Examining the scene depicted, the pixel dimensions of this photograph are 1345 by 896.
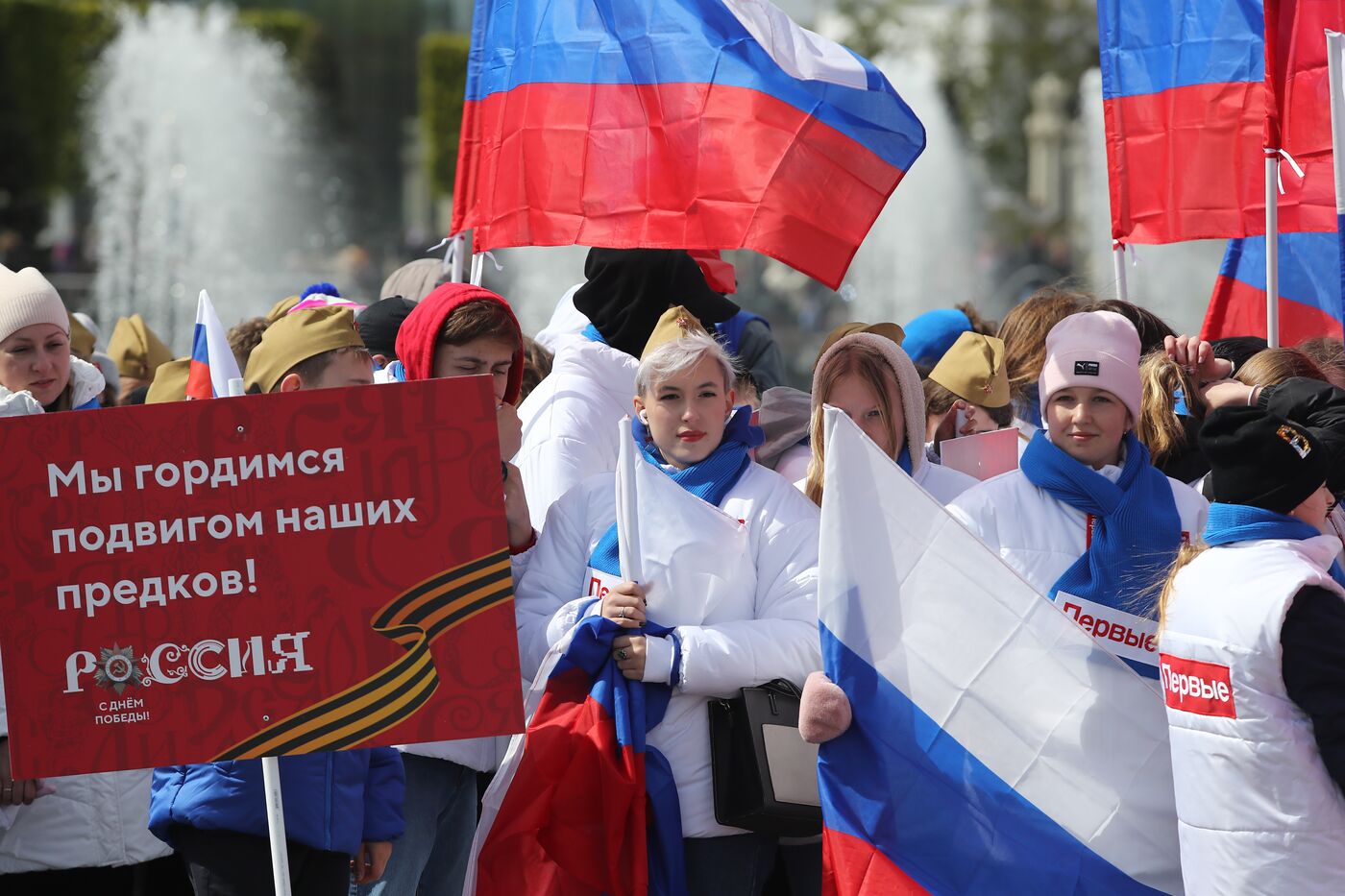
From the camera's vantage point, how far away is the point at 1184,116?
6246 mm

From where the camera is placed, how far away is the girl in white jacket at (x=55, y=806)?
488cm

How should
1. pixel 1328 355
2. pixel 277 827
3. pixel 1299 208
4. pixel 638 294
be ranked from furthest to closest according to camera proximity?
1. pixel 1299 208
2. pixel 638 294
3. pixel 1328 355
4. pixel 277 827

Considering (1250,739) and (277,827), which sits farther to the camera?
(277,827)

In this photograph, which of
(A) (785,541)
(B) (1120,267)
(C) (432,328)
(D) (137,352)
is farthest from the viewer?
(D) (137,352)

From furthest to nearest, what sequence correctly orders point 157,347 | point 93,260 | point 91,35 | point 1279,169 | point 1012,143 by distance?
point 1012,143, point 91,35, point 93,260, point 157,347, point 1279,169

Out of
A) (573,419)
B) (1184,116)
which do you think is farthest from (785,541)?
(1184,116)

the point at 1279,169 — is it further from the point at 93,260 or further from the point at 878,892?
the point at 93,260

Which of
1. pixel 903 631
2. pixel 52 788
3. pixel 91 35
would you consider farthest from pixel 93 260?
pixel 903 631

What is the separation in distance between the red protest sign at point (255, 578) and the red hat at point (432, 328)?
1.03 meters

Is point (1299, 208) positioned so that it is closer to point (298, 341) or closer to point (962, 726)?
point (962, 726)

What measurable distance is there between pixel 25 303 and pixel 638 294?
6.18 ft

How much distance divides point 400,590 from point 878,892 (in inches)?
49.9

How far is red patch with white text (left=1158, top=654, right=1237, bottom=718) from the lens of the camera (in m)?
3.51

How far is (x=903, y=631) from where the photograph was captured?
4020 millimetres
